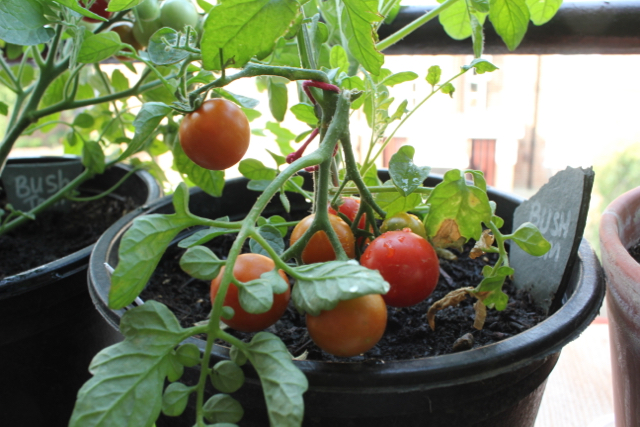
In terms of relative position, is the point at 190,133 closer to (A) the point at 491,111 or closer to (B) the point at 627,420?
(B) the point at 627,420

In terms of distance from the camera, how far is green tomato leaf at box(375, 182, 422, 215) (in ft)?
1.48

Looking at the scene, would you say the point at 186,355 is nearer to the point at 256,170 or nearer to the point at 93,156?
the point at 256,170

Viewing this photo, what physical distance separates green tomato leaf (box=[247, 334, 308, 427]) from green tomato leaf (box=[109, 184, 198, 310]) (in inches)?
3.2

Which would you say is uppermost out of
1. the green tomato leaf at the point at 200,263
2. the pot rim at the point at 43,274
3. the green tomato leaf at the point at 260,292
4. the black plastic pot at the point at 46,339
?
the green tomato leaf at the point at 200,263

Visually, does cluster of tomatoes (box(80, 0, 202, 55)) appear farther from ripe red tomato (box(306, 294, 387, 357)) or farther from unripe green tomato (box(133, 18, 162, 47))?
ripe red tomato (box(306, 294, 387, 357))

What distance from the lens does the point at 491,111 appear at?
244 centimetres

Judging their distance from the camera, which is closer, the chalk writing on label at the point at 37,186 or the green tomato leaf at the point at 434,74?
the green tomato leaf at the point at 434,74

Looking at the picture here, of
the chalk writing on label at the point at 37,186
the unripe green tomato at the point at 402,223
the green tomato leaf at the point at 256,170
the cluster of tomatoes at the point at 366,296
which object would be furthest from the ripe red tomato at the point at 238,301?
the chalk writing on label at the point at 37,186

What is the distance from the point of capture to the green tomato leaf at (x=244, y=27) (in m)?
0.31

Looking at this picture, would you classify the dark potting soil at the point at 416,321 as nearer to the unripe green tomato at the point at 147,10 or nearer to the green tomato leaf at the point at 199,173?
the green tomato leaf at the point at 199,173

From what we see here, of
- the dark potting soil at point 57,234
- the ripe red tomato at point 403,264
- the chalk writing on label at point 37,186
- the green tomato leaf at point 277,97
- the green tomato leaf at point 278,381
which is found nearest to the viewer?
the green tomato leaf at point 278,381

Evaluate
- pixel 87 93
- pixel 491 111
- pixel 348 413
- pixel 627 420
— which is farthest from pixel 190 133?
pixel 491 111

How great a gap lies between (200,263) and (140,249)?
0.12 feet

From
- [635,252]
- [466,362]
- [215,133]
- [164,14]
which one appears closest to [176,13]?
[164,14]
